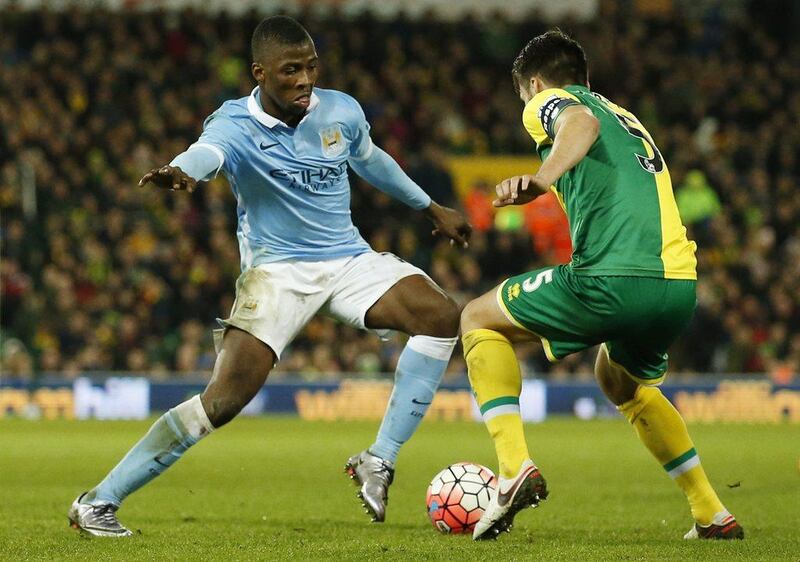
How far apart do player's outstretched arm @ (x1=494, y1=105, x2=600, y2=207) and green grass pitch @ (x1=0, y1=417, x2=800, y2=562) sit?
135 cm

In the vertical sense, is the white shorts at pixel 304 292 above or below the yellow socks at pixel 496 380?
above

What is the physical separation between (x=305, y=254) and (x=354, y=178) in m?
12.1

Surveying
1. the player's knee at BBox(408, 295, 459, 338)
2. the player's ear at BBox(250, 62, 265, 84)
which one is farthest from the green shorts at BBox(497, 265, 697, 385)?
the player's ear at BBox(250, 62, 265, 84)

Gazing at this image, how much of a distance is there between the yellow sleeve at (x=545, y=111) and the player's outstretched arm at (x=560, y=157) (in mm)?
57

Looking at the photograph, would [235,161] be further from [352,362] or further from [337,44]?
[337,44]

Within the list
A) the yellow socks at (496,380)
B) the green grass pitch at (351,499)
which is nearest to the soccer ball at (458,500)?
the green grass pitch at (351,499)

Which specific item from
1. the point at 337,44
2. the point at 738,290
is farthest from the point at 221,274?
the point at 738,290

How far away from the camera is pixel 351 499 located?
8039mm

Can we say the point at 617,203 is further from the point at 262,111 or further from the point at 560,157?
the point at 262,111

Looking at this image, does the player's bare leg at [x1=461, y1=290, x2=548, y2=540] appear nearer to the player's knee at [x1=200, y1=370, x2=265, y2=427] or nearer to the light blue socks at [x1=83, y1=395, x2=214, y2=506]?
the player's knee at [x1=200, y1=370, x2=265, y2=427]

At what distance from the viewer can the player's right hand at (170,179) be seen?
5.45 meters

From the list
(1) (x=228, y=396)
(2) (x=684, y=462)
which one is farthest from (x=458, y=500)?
(1) (x=228, y=396)

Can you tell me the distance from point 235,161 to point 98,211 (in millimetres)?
12345

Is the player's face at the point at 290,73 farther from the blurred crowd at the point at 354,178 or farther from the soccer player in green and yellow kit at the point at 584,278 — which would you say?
the blurred crowd at the point at 354,178
